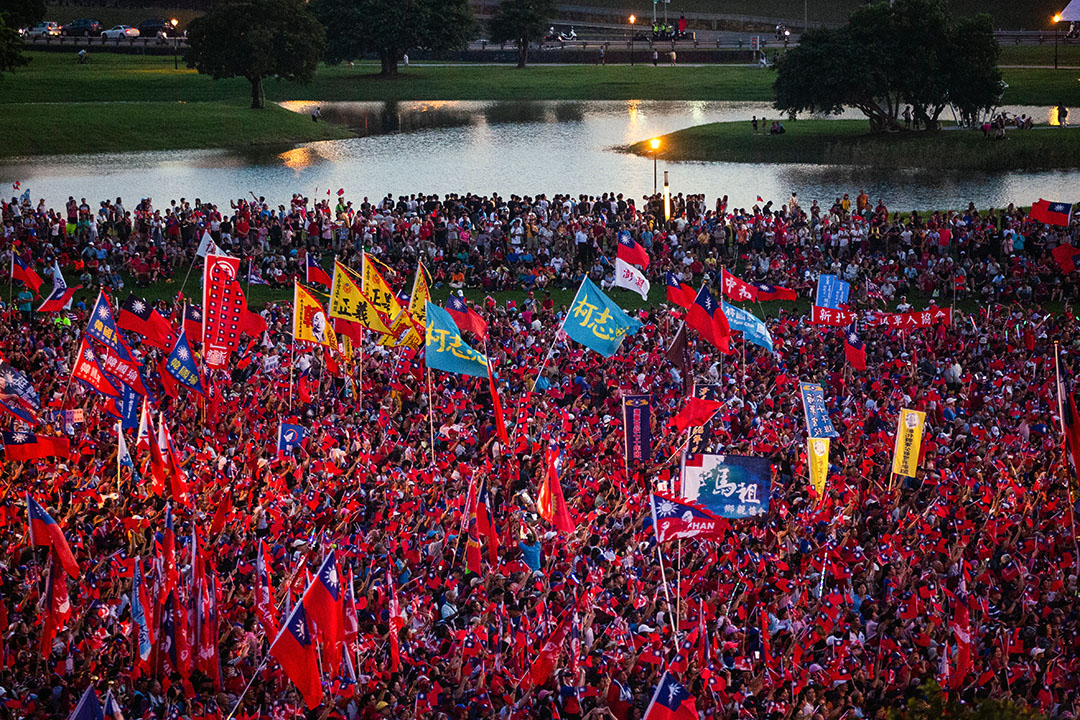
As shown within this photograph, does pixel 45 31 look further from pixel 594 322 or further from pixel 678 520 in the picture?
pixel 678 520

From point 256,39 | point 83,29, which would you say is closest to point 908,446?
point 256,39

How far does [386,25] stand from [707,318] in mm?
70664

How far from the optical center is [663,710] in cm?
1409

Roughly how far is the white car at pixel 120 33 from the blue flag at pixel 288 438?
9156cm

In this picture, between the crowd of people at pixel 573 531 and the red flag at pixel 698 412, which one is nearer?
the crowd of people at pixel 573 531

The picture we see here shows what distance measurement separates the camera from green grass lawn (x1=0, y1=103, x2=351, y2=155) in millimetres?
70188

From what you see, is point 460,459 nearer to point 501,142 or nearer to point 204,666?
point 204,666

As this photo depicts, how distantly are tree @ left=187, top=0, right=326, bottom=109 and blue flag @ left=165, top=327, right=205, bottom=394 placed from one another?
2191 inches

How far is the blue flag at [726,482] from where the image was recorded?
61.4ft

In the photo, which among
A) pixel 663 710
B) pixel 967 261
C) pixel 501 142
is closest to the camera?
pixel 663 710

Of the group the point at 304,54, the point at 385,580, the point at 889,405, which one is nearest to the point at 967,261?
the point at 889,405

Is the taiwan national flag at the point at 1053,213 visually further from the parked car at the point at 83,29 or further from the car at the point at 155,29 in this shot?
the car at the point at 155,29

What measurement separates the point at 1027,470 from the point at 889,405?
4233 millimetres

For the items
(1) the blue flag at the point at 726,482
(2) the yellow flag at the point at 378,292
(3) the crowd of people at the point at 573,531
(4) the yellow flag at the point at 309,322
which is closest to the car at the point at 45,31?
(3) the crowd of people at the point at 573,531
